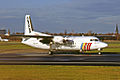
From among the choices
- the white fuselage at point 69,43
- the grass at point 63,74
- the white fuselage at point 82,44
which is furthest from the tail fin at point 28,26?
the grass at point 63,74

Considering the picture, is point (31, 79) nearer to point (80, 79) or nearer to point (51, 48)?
point (80, 79)

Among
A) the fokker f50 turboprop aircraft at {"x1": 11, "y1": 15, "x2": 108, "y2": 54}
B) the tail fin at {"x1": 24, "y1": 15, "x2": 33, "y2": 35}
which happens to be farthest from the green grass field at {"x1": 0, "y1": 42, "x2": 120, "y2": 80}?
the tail fin at {"x1": 24, "y1": 15, "x2": 33, "y2": 35}

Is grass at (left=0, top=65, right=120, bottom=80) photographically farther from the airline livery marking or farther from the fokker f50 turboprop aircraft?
the airline livery marking

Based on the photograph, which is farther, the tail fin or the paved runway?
the tail fin

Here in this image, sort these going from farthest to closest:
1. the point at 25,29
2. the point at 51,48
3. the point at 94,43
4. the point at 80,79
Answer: the point at 25,29 → the point at 51,48 → the point at 94,43 → the point at 80,79

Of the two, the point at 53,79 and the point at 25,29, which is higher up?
the point at 25,29

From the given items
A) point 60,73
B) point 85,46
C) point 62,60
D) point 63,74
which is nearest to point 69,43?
point 85,46

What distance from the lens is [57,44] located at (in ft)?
134

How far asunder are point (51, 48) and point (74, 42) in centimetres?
486

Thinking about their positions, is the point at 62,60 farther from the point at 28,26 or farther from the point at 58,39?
the point at 28,26

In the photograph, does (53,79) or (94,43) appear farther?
(94,43)

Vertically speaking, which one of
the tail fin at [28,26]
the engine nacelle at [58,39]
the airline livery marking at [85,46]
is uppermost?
the tail fin at [28,26]

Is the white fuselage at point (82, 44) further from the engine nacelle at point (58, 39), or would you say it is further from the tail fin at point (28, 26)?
the tail fin at point (28, 26)

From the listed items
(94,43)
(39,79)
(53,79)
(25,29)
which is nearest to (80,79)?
(53,79)
